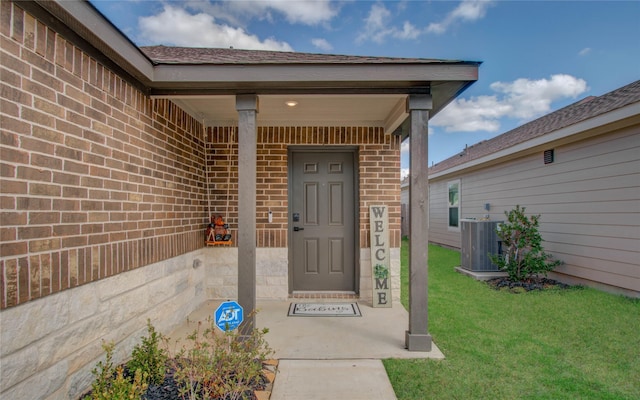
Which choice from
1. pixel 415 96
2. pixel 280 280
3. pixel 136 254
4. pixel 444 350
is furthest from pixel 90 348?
pixel 415 96

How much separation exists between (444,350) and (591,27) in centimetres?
835

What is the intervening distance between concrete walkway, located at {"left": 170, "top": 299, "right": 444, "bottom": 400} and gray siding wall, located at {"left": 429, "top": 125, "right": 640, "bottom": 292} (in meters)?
3.05

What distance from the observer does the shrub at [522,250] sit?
16.7 feet

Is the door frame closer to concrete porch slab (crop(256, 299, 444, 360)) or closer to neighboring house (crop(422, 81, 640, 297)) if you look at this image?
concrete porch slab (crop(256, 299, 444, 360))

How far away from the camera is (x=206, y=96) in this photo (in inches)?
114

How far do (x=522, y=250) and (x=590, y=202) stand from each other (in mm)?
1190

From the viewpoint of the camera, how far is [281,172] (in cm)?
432

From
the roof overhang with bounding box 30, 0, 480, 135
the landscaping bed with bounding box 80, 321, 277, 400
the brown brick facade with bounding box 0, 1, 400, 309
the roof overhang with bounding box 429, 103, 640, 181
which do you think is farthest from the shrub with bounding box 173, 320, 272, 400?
the roof overhang with bounding box 429, 103, 640, 181

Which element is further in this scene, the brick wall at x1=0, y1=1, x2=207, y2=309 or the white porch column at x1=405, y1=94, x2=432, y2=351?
the white porch column at x1=405, y1=94, x2=432, y2=351

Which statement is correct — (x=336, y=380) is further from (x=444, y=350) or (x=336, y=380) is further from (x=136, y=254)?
(x=136, y=254)

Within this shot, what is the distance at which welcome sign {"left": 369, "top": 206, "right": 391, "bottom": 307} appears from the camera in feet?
13.4

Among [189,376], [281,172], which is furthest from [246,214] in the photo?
[281,172]

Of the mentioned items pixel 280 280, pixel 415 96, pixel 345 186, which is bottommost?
pixel 280 280

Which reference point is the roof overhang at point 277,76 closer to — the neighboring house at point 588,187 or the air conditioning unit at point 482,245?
the neighboring house at point 588,187
